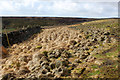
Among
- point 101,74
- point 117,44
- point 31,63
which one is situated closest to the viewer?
point 101,74

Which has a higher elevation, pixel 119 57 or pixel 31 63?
pixel 119 57

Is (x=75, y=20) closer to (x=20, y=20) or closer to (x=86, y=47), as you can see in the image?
(x=20, y=20)

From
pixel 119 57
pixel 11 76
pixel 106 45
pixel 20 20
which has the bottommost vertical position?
pixel 11 76

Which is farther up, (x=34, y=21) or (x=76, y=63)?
(x=34, y=21)

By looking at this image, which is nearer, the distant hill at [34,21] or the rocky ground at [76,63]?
the rocky ground at [76,63]

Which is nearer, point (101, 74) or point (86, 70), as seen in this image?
point (101, 74)

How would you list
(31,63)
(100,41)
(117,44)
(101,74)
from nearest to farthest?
(101,74)
(31,63)
(117,44)
(100,41)

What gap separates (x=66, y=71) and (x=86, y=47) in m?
4.78

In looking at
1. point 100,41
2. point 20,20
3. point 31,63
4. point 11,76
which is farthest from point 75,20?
point 11,76

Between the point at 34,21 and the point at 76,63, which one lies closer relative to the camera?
the point at 76,63

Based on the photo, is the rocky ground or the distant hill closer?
the rocky ground

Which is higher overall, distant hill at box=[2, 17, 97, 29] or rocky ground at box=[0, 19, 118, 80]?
distant hill at box=[2, 17, 97, 29]

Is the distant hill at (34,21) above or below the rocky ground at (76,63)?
above

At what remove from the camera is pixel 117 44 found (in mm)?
12055
